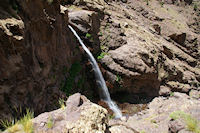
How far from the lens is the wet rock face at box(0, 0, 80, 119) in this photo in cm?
524

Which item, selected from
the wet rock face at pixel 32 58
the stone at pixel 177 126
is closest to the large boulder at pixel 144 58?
the wet rock face at pixel 32 58

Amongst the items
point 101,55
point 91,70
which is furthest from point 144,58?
point 91,70

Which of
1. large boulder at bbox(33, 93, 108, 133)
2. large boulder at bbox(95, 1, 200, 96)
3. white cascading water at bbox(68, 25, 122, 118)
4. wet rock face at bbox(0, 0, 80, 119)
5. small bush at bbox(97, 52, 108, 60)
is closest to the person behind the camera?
large boulder at bbox(33, 93, 108, 133)

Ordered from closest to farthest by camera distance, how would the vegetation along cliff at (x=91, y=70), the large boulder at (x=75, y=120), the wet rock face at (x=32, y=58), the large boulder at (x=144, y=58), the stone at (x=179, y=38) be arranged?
the large boulder at (x=75, y=120) < the vegetation along cliff at (x=91, y=70) < the wet rock face at (x=32, y=58) < the large boulder at (x=144, y=58) < the stone at (x=179, y=38)

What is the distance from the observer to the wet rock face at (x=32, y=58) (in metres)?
5.24

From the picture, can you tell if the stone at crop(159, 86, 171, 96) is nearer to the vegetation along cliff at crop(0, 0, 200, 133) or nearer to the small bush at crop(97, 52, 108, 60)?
the vegetation along cliff at crop(0, 0, 200, 133)

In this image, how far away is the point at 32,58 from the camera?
21.7ft

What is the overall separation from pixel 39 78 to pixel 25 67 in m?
1.03

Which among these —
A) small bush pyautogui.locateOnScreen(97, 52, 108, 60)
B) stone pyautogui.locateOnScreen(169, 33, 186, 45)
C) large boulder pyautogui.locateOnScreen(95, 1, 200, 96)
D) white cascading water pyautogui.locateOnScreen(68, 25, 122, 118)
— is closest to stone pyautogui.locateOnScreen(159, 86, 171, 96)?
large boulder pyautogui.locateOnScreen(95, 1, 200, 96)

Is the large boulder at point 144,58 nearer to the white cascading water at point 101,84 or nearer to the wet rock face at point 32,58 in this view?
the white cascading water at point 101,84

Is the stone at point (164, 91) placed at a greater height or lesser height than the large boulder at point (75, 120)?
lesser

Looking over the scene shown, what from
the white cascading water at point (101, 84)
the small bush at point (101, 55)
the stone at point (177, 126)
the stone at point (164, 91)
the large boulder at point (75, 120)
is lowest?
the stone at point (164, 91)

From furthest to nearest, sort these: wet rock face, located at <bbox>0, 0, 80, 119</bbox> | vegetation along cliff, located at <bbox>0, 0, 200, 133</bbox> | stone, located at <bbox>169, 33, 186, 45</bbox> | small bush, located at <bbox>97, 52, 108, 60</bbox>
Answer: stone, located at <bbox>169, 33, 186, 45</bbox>
small bush, located at <bbox>97, 52, 108, 60</bbox>
wet rock face, located at <bbox>0, 0, 80, 119</bbox>
vegetation along cliff, located at <bbox>0, 0, 200, 133</bbox>

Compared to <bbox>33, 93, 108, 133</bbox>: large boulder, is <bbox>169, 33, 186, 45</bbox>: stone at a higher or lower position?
lower
